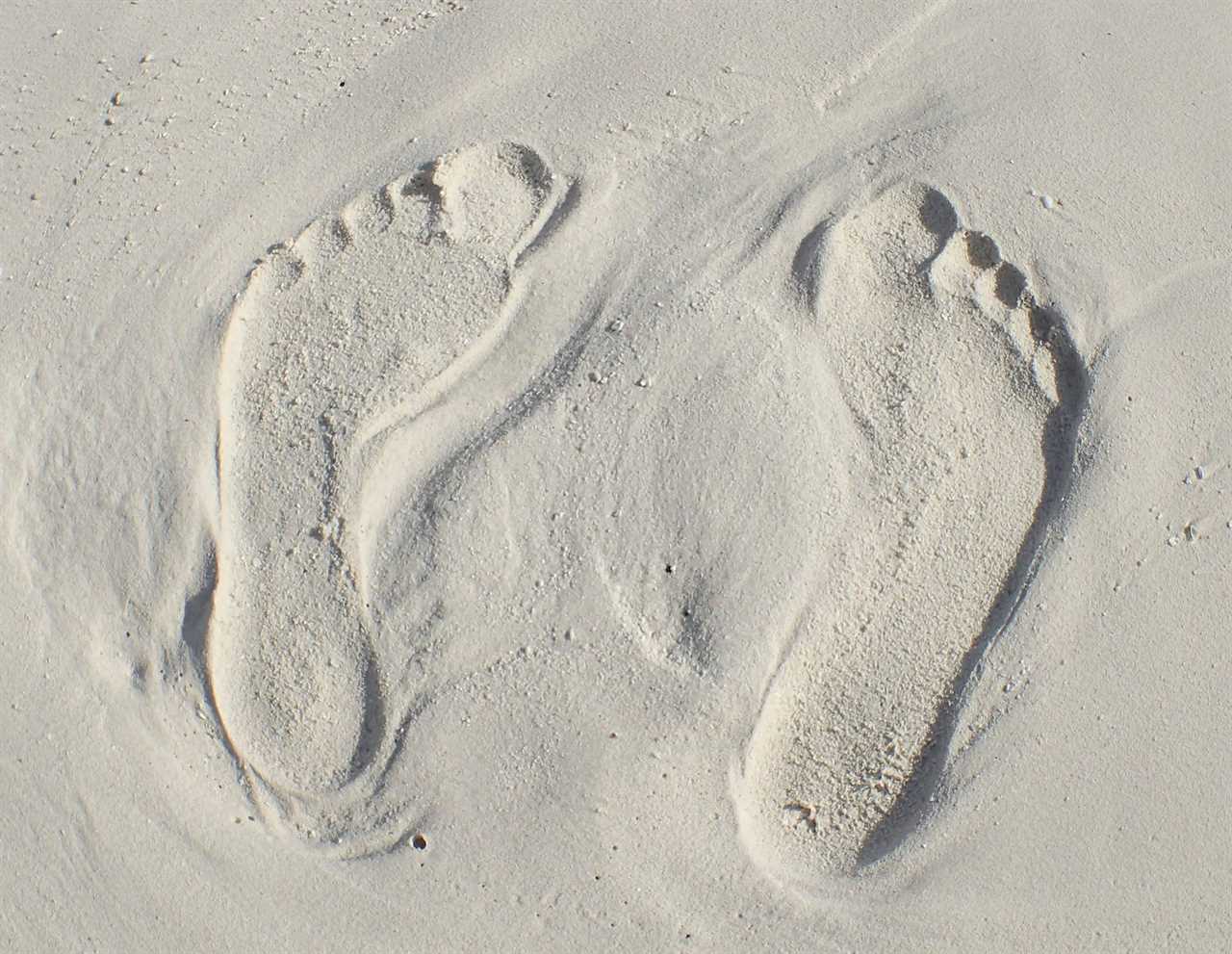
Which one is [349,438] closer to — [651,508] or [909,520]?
[651,508]

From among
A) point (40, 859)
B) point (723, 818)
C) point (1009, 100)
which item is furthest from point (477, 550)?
point (1009, 100)

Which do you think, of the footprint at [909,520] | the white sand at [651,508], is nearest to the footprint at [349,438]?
the white sand at [651,508]

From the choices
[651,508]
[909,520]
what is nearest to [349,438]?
[651,508]

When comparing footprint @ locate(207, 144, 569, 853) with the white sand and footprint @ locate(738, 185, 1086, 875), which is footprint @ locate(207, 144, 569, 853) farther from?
footprint @ locate(738, 185, 1086, 875)

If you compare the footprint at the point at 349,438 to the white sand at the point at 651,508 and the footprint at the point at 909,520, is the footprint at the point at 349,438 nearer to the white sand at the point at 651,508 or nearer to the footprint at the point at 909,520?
the white sand at the point at 651,508

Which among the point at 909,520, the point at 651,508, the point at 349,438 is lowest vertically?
the point at 909,520

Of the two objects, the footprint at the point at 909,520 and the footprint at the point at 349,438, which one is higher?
the footprint at the point at 349,438
